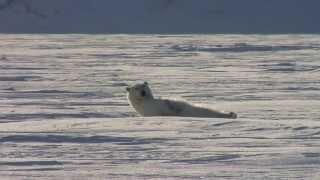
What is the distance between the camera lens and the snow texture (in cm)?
4131

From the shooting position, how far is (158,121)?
30.7 feet

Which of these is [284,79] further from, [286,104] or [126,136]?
[126,136]

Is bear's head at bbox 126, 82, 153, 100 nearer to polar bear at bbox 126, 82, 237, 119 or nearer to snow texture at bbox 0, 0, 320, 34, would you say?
polar bear at bbox 126, 82, 237, 119

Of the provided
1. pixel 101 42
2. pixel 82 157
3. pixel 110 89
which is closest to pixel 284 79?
pixel 110 89

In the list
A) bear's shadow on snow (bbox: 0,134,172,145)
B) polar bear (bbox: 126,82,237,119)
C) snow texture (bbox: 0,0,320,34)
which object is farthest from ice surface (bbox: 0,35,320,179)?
snow texture (bbox: 0,0,320,34)

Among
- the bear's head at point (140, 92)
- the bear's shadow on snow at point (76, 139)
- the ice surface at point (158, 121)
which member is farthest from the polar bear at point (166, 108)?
the bear's shadow on snow at point (76, 139)

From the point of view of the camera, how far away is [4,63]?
18859mm

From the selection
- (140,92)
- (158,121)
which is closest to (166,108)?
(140,92)

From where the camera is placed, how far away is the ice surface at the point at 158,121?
23.3ft

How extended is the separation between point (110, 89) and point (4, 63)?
5287 millimetres

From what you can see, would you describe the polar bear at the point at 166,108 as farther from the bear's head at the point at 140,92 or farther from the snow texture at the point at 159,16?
the snow texture at the point at 159,16

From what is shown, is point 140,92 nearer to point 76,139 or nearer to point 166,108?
point 166,108

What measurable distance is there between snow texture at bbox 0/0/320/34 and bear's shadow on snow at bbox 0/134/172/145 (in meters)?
30.4

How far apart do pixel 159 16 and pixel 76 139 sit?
121 ft
